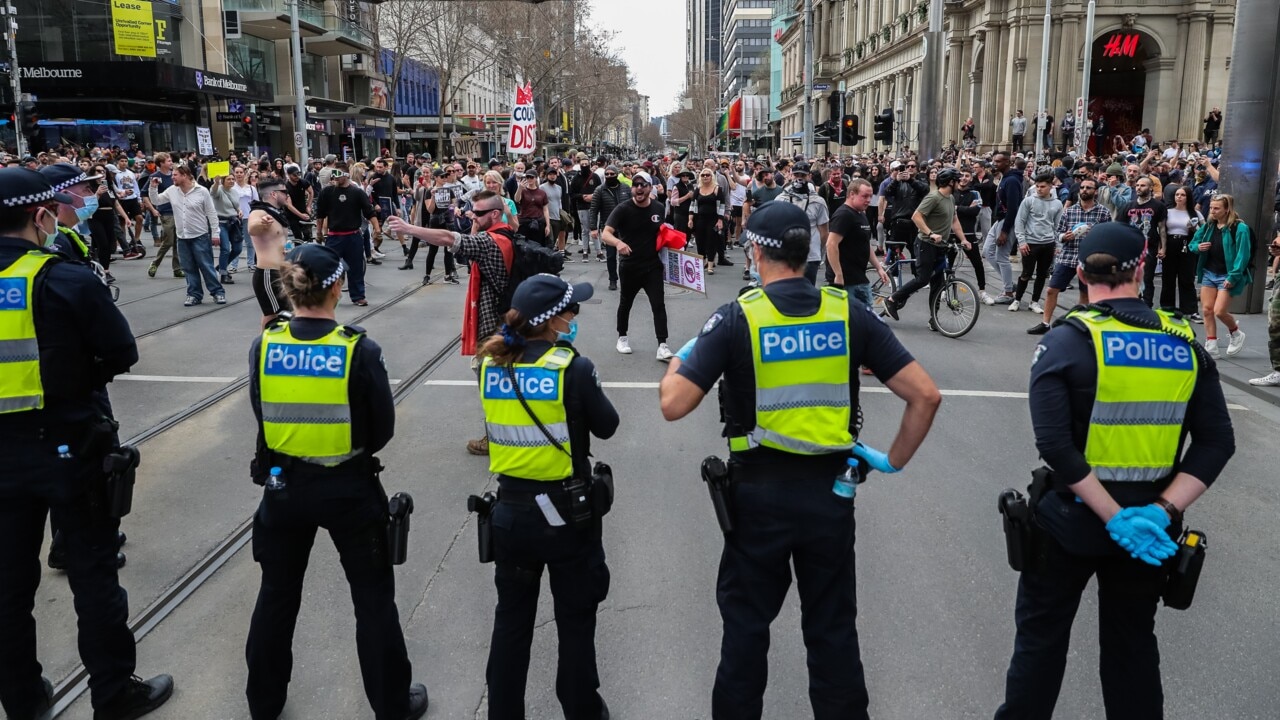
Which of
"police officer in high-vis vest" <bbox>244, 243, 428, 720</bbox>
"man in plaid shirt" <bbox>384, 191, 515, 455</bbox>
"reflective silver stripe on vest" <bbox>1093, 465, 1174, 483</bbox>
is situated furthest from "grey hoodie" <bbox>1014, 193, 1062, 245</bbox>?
"police officer in high-vis vest" <bbox>244, 243, 428, 720</bbox>

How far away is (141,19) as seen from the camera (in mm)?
34031

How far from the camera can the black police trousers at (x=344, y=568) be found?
3.48 meters

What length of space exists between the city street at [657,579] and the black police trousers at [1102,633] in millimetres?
554

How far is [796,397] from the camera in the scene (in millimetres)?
3242

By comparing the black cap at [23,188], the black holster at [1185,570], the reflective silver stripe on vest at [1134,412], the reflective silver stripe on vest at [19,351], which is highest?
the black cap at [23,188]

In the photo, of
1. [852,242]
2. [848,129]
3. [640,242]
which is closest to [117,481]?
[640,242]

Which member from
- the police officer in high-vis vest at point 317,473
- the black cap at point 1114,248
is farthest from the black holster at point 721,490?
the black cap at point 1114,248

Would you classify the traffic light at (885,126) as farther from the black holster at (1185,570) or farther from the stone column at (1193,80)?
the black holster at (1185,570)

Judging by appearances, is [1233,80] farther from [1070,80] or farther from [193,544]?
[1070,80]

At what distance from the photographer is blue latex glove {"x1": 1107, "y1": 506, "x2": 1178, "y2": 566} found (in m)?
3.07

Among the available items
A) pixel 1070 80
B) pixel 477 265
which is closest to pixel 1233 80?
pixel 477 265

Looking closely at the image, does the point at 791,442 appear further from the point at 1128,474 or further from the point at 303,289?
the point at 303,289

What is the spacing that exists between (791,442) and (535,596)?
1074 mm

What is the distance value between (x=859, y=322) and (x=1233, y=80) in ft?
40.8
